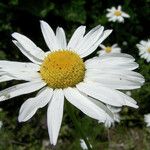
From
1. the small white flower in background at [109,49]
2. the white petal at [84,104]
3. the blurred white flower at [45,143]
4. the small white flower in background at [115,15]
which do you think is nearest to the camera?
the white petal at [84,104]

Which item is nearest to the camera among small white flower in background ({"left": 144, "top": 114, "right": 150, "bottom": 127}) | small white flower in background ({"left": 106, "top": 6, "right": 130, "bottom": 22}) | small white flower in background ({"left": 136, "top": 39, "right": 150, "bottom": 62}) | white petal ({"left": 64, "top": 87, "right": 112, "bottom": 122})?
white petal ({"left": 64, "top": 87, "right": 112, "bottom": 122})

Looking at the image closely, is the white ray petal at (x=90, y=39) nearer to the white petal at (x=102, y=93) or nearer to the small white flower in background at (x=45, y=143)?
the white petal at (x=102, y=93)

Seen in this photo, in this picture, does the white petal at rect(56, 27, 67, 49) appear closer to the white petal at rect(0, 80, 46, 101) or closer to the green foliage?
the white petal at rect(0, 80, 46, 101)

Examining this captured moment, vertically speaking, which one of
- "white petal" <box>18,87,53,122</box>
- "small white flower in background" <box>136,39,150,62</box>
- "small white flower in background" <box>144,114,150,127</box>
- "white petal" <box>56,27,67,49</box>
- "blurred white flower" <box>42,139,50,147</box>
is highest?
"white petal" <box>56,27,67,49</box>

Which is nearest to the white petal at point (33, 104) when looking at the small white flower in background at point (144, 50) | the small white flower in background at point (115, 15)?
the small white flower in background at point (144, 50)

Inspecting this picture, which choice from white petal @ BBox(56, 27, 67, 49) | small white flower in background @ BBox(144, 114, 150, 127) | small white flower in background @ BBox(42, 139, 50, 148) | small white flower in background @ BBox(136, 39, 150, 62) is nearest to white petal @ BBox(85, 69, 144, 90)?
white petal @ BBox(56, 27, 67, 49)

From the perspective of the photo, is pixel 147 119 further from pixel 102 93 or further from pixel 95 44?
pixel 102 93

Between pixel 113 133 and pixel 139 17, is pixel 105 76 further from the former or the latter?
pixel 139 17
